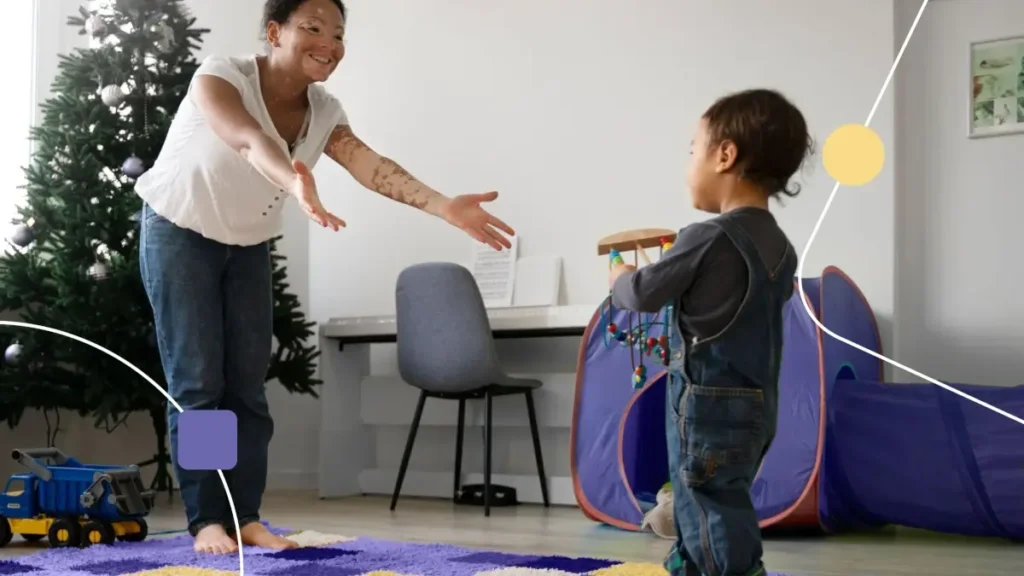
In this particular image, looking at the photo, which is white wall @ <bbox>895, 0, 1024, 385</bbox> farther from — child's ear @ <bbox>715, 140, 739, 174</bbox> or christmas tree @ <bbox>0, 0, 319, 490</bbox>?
christmas tree @ <bbox>0, 0, 319, 490</bbox>

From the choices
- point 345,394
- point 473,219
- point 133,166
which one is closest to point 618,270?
point 473,219

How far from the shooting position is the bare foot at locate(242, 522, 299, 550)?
2326 millimetres

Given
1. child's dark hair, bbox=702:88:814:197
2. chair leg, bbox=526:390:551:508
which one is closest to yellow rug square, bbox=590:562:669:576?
child's dark hair, bbox=702:88:814:197

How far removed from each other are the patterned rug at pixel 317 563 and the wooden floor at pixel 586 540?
21cm

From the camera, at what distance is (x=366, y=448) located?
14.6 ft

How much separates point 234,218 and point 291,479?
274cm

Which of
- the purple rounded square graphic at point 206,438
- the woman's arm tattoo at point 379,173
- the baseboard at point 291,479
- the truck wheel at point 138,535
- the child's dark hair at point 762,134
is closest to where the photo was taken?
the purple rounded square graphic at point 206,438

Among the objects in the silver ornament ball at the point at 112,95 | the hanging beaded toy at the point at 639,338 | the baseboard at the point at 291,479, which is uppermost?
the silver ornament ball at the point at 112,95

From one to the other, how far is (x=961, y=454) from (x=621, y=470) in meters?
0.90

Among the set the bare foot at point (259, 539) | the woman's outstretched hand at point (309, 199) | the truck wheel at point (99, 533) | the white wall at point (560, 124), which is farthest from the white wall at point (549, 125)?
the woman's outstretched hand at point (309, 199)

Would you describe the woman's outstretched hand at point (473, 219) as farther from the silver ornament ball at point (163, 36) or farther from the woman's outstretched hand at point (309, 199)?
the silver ornament ball at point (163, 36)

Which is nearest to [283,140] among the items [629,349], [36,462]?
[36,462]

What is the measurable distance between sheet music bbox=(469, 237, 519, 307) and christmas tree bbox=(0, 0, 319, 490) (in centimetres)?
128

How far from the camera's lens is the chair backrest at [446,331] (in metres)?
3.48
